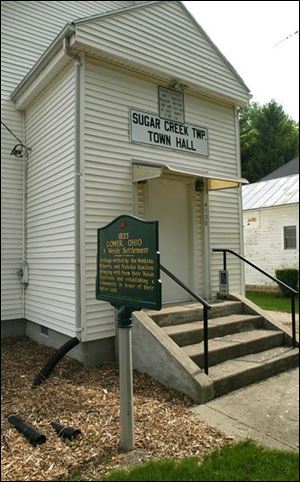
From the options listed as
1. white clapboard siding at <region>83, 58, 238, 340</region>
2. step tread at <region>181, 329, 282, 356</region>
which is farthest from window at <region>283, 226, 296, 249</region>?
step tread at <region>181, 329, 282, 356</region>

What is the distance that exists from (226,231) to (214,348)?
316cm

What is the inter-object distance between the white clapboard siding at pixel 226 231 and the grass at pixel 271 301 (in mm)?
2523

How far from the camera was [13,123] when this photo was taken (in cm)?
792

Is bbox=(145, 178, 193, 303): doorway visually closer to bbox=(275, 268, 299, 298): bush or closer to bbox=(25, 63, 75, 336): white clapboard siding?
bbox=(25, 63, 75, 336): white clapboard siding

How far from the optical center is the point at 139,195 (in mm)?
6508

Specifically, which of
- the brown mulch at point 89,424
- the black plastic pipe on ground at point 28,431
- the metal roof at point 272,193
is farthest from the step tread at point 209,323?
the metal roof at point 272,193

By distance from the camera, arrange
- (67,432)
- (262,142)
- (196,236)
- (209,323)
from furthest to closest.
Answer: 1. (262,142)
2. (196,236)
3. (209,323)
4. (67,432)

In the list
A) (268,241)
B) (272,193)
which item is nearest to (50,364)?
(268,241)

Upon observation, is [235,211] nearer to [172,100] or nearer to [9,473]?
[172,100]

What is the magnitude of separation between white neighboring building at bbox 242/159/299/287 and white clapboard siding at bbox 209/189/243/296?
6.80 m

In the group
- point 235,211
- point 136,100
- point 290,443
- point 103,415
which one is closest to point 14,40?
point 136,100

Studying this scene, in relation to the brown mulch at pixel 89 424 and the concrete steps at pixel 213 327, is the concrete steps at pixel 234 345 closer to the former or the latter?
the concrete steps at pixel 213 327

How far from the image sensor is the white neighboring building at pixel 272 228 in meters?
14.6

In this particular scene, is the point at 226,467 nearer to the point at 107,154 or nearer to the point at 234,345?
the point at 234,345
